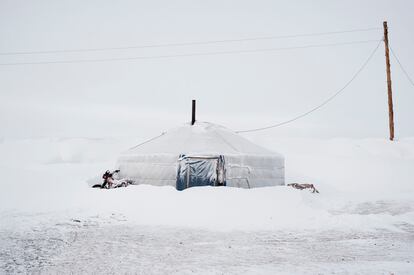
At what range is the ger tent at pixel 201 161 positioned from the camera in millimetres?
12906

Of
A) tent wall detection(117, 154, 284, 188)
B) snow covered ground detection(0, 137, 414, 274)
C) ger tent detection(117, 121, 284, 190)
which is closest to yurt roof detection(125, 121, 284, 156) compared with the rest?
ger tent detection(117, 121, 284, 190)

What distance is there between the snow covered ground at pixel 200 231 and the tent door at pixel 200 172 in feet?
2.47

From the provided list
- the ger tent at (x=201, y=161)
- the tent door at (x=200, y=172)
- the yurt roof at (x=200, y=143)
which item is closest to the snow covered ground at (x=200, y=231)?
the tent door at (x=200, y=172)

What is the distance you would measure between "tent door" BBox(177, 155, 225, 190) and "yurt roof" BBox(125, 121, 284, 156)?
27 cm

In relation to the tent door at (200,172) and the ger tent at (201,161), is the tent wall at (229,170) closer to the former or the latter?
the ger tent at (201,161)

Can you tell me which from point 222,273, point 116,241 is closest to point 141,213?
point 116,241

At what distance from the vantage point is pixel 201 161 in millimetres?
12953

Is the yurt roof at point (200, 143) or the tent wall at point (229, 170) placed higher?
the yurt roof at point (200, 143)

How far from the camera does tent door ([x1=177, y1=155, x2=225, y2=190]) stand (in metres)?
12.8

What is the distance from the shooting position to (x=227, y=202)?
10.9 meters

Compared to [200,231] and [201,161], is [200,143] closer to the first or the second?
[201,161]

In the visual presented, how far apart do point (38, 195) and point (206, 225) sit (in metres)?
7.64

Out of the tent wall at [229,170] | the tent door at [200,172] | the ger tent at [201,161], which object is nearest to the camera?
the tent door at [200,172]

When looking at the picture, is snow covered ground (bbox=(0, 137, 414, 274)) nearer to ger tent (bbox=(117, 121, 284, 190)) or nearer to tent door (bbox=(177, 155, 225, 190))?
tent door (bbox=(177, 155, 225, 190))
